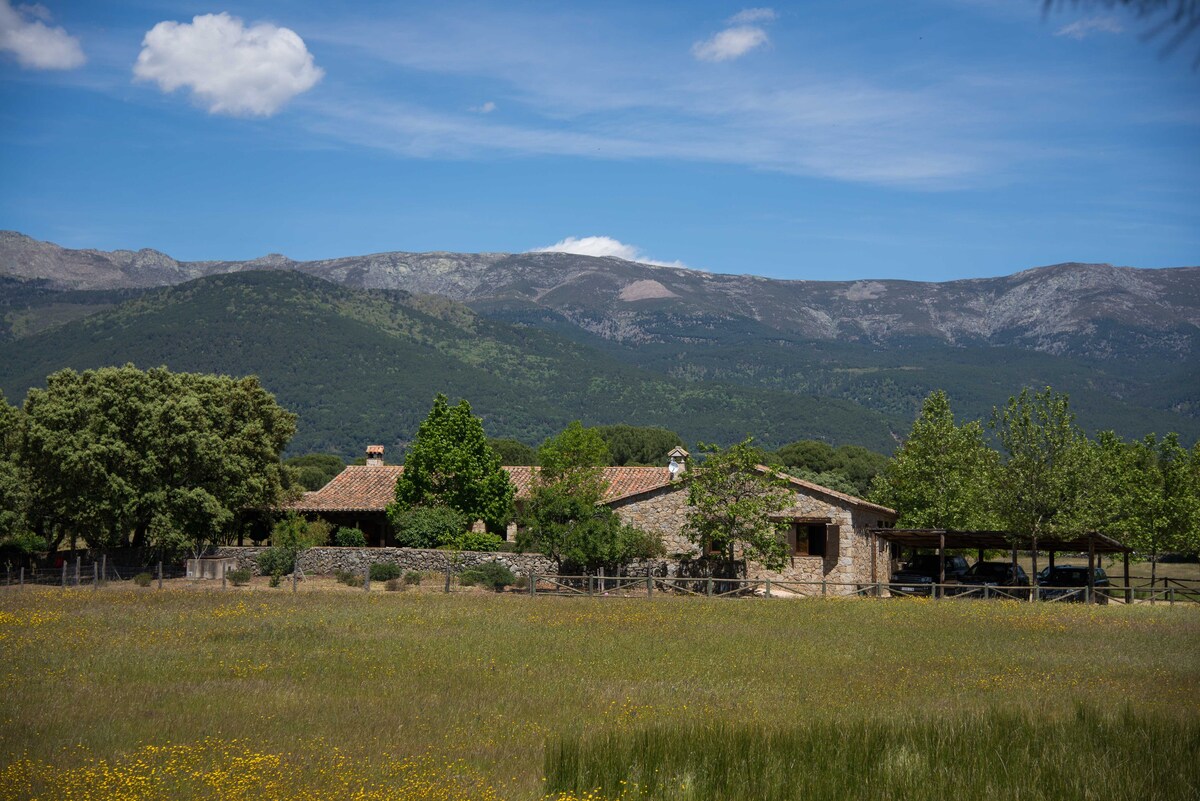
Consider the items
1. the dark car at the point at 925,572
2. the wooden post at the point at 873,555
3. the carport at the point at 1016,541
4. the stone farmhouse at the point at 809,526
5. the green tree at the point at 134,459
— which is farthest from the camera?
the wooden post at the point at 873,555

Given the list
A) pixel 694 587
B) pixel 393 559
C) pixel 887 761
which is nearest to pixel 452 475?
pixel 393 559

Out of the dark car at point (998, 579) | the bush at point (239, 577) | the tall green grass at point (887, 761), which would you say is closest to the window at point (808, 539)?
the dark car at point (998, 579)

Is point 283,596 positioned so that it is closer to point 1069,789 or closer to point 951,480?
point 1069,789

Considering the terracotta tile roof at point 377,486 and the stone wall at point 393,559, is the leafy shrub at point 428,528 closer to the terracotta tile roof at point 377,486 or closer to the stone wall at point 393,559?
the stone wall at point 393,559

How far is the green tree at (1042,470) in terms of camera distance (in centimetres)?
4538

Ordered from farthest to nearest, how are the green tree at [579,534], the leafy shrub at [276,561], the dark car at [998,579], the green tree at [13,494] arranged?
the green tree at [13,494] → the leafy shrub at [276,561] → the green tree at [579,534] → the dark car at [998,579]

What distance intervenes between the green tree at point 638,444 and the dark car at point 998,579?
225 ft

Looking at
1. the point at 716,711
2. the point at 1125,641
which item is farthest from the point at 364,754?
the point at 1125,641

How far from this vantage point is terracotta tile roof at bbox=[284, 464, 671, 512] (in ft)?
190

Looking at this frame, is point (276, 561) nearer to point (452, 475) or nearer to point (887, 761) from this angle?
point (452, 475)

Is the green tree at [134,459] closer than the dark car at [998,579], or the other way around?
the dark car at [998,579]

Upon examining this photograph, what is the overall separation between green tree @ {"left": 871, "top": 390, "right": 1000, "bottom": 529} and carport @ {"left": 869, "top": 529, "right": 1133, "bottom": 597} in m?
4.09

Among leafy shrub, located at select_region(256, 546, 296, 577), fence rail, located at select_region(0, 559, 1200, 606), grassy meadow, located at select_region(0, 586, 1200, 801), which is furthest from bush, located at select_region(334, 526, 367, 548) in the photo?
grassy meadow, located at select_region(0, 586, 1200, 801)

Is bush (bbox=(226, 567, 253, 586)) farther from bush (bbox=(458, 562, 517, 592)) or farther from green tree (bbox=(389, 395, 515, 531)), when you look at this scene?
green tree (bbox=(389, 395, 515, 531))
